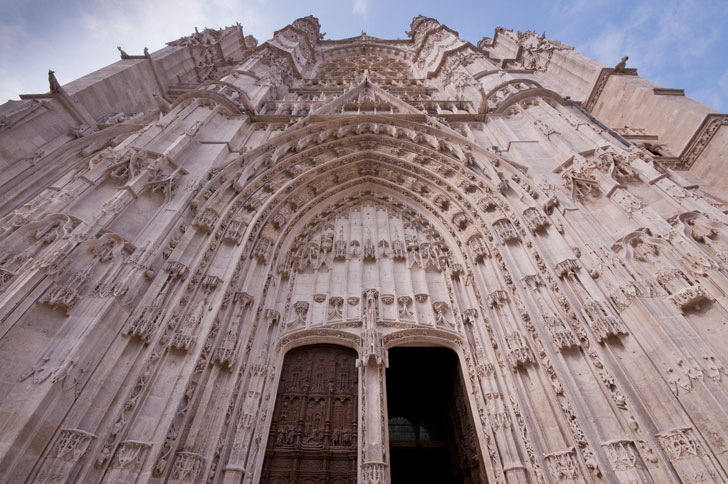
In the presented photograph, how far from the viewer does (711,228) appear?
536 centimetres

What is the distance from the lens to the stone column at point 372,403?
5.33 meters

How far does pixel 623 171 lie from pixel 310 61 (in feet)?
63.9

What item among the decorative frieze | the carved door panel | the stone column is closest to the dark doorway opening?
the stone column

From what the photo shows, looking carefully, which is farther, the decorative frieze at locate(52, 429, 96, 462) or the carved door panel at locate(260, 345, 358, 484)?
the carved door panel at locate(260, 345, 358, 484)

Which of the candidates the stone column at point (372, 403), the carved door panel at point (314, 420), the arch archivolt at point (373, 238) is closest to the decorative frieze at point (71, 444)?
the arch archivolt at point (373, 238)

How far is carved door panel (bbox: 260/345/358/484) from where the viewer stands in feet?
18.2

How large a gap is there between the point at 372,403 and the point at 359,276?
2.98 m

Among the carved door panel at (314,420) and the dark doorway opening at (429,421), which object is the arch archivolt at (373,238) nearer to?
the carved door panel at (314,420)

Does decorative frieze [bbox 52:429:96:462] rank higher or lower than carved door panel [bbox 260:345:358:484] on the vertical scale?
lower

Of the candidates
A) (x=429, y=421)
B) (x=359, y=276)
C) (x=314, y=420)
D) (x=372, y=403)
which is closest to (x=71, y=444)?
(x=314, y=420)

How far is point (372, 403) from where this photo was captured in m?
6.16

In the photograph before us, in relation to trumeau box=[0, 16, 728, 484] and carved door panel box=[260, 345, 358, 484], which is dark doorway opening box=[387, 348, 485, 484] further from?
carved door panel box=[260, 345, 358, 484]

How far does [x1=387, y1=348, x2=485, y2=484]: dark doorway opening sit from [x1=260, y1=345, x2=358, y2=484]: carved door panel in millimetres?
1427

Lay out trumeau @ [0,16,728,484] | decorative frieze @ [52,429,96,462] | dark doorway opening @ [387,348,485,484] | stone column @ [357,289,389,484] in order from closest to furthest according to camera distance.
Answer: decorative frieze @ [52,429,96,462]
trumeau @ [0,16,728,484]
stone column @ [357,289,389,484]
dark doorway opening @ [387,348,485,484]
